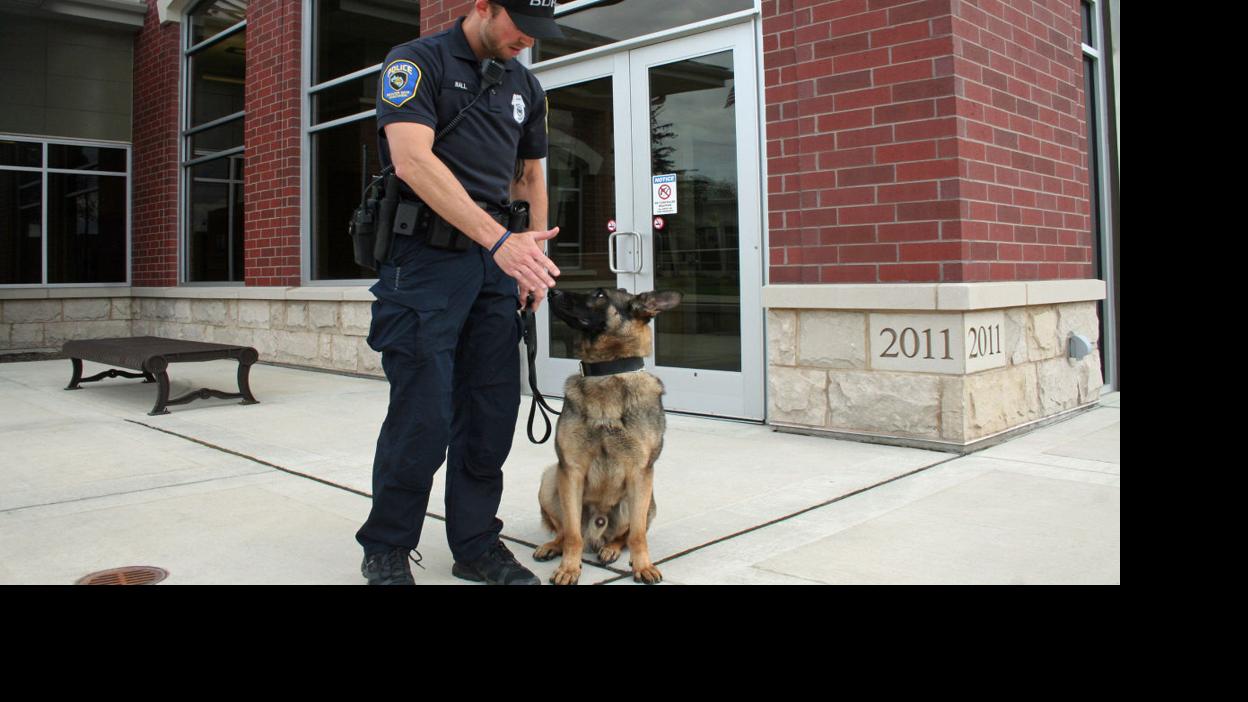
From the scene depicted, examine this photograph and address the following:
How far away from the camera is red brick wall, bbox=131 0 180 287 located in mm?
12727

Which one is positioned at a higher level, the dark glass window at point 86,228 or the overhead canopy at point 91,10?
the overhead canopy at point 91,10

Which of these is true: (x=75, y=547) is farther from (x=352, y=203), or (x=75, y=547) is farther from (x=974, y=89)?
(x=352, y=203)

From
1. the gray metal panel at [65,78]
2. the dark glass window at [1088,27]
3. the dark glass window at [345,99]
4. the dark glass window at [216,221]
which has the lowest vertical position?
the dark glass window at [216,221]

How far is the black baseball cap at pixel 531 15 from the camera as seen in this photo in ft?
9.00

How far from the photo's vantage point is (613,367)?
10.2 ft

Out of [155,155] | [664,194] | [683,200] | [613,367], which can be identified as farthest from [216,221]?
[613,367]

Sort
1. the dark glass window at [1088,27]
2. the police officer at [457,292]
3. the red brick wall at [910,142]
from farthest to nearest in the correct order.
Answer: the dark glass window at [1088,27] < the red brick wall at [910,142] < the police officer at [457,292]

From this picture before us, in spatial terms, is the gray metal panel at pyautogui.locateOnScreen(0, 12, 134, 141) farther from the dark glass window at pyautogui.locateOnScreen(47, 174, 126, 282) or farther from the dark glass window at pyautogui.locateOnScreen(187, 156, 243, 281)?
the dark glass window at pyautogui.locateOnScreen(187, 156, 243, 281)

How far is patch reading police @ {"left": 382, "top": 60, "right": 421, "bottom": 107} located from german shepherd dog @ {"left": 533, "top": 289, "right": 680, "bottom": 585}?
756 millimetres

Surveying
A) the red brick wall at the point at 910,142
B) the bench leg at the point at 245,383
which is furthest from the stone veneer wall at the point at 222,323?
the red brick wall at the point at 910,142

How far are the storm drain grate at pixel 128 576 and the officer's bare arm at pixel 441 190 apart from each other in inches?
64.6

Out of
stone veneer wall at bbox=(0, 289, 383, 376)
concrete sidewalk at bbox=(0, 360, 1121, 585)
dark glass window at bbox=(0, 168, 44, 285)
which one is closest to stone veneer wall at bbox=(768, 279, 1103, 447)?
concrete sidewalk at bbox=(0, 360, 1121, 585)

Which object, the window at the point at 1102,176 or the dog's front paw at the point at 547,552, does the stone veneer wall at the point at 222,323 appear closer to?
the dog's front paw at the point at 547,552

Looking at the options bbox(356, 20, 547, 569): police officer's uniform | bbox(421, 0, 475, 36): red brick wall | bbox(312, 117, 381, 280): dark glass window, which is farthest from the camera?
bbox(312, 117, 381, 280): dark glass window
